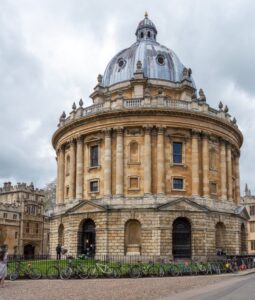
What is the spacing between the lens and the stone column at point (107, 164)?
152 feet

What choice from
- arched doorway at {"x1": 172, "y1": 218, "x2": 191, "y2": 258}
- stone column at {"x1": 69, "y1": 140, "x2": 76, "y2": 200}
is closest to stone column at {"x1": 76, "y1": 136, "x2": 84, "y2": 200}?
stone column at {"x1": 69, "y1": 140, "x2": 76, "y2": 200}

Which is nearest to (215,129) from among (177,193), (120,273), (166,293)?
(177,193)

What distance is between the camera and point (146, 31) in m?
64.6

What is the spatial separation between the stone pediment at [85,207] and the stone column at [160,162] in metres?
6.00

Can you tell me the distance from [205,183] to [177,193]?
335 cm

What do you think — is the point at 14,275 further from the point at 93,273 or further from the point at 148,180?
the point at 148,180

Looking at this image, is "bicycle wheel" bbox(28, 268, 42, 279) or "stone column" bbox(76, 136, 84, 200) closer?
"bicycle wheel" bbox(28, 268, 42, 279)

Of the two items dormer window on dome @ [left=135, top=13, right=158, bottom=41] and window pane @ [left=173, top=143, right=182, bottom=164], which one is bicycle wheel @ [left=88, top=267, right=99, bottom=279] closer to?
window pane @ [left=173, top=143, right=182, bottom=164]

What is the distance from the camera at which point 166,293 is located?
19.9m

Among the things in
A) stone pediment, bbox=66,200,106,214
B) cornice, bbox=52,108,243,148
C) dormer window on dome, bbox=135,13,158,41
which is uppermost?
dormer window on dome, bbox=135,13,158,41

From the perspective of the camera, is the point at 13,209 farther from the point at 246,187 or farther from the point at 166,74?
the point at 246,187

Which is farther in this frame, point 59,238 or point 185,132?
point 59,238

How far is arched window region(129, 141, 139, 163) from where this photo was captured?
154 feet

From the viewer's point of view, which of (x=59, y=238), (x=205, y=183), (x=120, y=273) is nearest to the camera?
(x=120, y=273)
